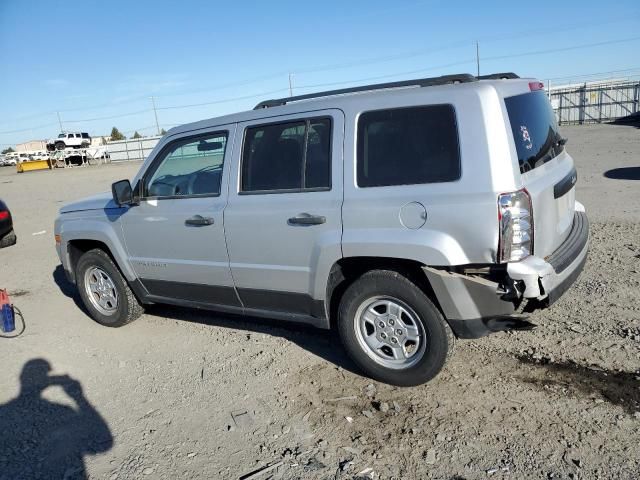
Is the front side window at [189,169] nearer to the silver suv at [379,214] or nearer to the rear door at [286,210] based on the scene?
the silver suv at [379,214]

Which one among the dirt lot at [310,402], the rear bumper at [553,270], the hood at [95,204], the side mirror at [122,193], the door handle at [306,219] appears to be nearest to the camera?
the dirt lot at [310,402]

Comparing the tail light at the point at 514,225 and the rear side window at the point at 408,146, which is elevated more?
the rear side window at the point at 408,146

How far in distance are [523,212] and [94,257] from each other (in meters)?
4.14

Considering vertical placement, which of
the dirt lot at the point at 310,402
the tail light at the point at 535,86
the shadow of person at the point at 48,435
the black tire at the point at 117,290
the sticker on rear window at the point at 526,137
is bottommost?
the dirt lot at the point at 310,402

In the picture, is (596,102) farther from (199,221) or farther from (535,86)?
(199,221)

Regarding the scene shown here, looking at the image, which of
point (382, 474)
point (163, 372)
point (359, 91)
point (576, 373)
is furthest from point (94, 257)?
point (576, 373)

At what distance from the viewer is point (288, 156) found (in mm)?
3939

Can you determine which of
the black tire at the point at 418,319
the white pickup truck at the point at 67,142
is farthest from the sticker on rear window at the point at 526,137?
the white pickup truck at the point at 67,142

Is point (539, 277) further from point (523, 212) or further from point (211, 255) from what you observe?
point (211, 255)

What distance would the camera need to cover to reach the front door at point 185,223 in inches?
168

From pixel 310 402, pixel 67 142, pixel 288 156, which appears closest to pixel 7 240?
pixel 288 156

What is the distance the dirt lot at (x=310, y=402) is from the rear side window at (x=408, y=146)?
1.50 metres

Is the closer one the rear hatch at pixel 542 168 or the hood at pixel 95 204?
the rear hatch at pixel 542 168

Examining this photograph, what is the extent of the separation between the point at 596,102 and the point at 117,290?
1306 inches
